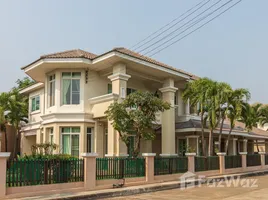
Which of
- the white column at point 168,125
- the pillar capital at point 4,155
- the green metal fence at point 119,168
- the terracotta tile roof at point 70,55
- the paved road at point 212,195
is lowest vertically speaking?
the paved road at point 212,195

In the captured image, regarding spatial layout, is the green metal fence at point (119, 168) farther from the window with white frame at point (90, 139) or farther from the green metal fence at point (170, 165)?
the window with white frame at point (90, 139)

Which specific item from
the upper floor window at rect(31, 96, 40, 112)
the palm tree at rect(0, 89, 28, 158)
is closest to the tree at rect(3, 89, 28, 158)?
the palm tree at rect(0, 89, 28, 158)

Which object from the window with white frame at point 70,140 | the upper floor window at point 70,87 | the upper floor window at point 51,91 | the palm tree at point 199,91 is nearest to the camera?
the window with white frame at point 70,140

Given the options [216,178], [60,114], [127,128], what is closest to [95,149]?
[60,114]

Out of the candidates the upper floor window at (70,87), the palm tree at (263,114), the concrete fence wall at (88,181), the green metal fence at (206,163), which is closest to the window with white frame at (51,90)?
the upper floor window at (70,87)

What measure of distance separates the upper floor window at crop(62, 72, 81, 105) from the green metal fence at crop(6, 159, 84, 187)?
24.0 ft

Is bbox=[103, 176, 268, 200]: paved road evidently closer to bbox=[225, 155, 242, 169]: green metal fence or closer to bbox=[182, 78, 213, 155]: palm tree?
bbox=[225, 155, 242, 169]: green metal fence

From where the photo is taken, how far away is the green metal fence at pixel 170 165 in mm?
15484

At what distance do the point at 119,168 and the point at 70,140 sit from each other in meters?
5.60

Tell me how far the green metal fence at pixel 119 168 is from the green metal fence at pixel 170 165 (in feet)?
3.28

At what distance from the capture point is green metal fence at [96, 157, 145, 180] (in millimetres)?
13242

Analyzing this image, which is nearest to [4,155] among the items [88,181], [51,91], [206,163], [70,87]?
[88,181]

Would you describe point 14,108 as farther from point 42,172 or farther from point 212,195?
point 212,195

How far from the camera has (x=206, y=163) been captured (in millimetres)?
18625
